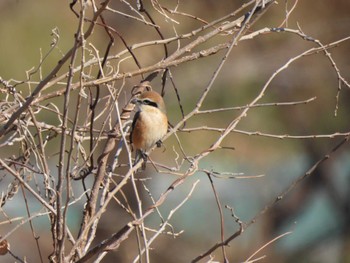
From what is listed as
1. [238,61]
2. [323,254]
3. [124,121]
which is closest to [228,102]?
[238,61]

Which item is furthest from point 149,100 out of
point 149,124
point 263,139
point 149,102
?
point 263,139

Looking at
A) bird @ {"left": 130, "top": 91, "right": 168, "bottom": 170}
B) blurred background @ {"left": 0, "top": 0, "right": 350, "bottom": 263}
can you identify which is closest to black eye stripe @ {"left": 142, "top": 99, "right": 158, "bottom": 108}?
bird @ {"left": 130, "top": 91, "right": 168, "bottom": 170}

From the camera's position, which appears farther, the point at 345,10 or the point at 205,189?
the point at 205,189

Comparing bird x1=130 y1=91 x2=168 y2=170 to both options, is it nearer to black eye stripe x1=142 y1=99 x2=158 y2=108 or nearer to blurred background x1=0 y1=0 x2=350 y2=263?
black eye stripe x1=142 y1=99 x2=158 y2=108

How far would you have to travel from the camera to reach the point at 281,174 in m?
7.15

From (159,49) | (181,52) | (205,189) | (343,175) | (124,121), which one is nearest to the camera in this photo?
(181,52)

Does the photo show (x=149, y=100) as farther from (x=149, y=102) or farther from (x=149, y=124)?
(x=149, y=124)

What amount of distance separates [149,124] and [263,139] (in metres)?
4.89

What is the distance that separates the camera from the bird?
106 inches

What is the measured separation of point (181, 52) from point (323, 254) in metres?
5.07

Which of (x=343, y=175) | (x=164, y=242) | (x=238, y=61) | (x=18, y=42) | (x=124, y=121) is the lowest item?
(x=124, y=121)

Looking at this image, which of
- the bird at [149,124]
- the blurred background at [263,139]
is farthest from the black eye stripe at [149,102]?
the blurred background at [263,139]

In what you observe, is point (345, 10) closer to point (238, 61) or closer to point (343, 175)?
point (238, 61)

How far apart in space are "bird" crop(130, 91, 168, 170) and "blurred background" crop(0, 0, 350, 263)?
2.69m
